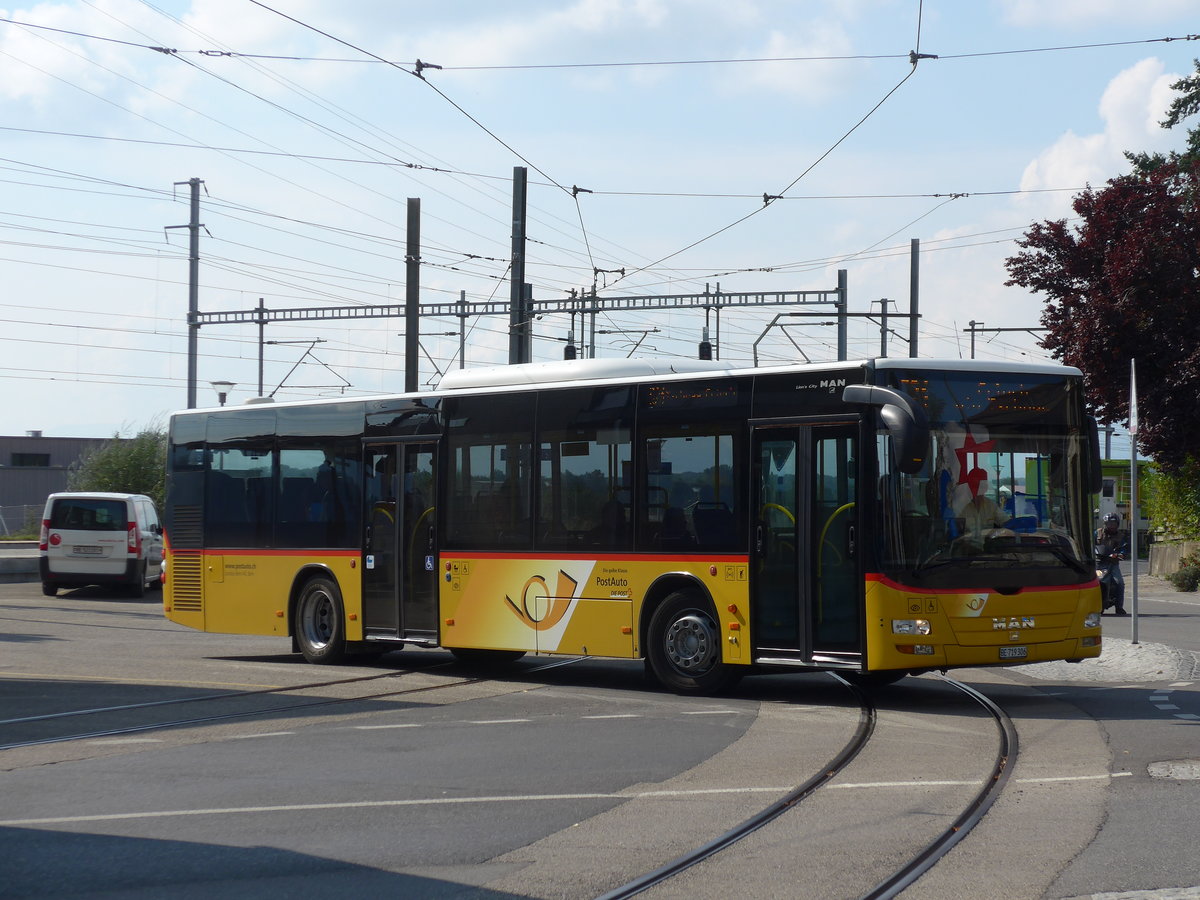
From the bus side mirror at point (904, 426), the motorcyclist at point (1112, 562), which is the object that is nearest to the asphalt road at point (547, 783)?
the bus side mirror at point (904, 426)

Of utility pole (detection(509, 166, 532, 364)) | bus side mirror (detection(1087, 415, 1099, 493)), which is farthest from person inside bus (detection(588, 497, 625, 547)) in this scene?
utility pole (detection(509, 166, 532, 364))

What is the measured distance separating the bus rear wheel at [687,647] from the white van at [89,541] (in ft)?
58.4

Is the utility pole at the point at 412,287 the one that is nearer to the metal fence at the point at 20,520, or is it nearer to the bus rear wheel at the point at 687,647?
the bus rear wheel at the point at 687,647

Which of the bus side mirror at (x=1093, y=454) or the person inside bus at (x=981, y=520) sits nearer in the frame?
the person inside bus at (x=981, y=520)

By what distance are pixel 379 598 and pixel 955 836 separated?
1021 cm

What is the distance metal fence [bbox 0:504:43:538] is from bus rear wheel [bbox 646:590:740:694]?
44.7 meters

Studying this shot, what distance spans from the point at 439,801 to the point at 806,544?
17.6 feet

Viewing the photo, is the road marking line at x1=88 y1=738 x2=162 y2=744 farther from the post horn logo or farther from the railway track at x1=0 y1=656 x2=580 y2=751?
the post horn logo

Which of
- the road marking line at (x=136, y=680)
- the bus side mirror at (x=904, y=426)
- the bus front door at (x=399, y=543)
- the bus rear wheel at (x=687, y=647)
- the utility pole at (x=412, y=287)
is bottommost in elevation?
the road marking line at (x=136, y=680)

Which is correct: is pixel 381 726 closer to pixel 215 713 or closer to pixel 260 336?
pixel 215 713

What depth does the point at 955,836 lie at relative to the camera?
292 inches

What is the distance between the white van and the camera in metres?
29.3

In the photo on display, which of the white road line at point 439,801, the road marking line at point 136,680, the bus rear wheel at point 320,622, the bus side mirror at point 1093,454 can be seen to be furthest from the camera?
the bus rear wheel at point 320,622

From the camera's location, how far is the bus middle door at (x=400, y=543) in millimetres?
16297
